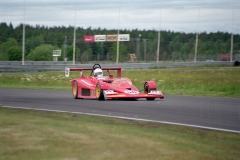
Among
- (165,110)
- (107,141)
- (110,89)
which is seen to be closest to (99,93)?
(110,89)

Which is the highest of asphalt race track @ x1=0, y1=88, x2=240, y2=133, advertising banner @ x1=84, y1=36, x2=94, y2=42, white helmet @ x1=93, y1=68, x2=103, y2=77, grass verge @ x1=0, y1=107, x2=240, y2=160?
advertising banner @ x1=84, y1=36, x2=94, y2=42

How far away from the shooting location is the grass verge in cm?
968

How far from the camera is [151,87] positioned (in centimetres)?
2180

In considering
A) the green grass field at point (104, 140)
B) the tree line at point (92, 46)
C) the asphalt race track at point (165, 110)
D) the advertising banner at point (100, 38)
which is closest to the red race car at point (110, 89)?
the asphalt race track at point (165, 110)

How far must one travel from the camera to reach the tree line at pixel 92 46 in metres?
76.9

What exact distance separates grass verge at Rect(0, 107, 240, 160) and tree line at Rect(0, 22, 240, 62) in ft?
196

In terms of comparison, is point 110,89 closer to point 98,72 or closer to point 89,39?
point 98,72

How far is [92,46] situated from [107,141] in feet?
264

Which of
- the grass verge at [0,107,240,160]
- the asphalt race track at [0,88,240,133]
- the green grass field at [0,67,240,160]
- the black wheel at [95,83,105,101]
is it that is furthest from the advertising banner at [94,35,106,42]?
the grass verge at [0,107,240,160]

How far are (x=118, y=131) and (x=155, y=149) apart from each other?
2.14m

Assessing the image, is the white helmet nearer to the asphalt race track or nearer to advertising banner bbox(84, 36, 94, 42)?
the asphalt race track

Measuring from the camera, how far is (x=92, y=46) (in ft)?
299

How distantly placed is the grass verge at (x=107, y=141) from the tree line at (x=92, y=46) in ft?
196

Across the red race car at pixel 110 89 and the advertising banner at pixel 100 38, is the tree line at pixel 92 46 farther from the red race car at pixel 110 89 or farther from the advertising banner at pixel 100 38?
the red race car at pixel 110 89
